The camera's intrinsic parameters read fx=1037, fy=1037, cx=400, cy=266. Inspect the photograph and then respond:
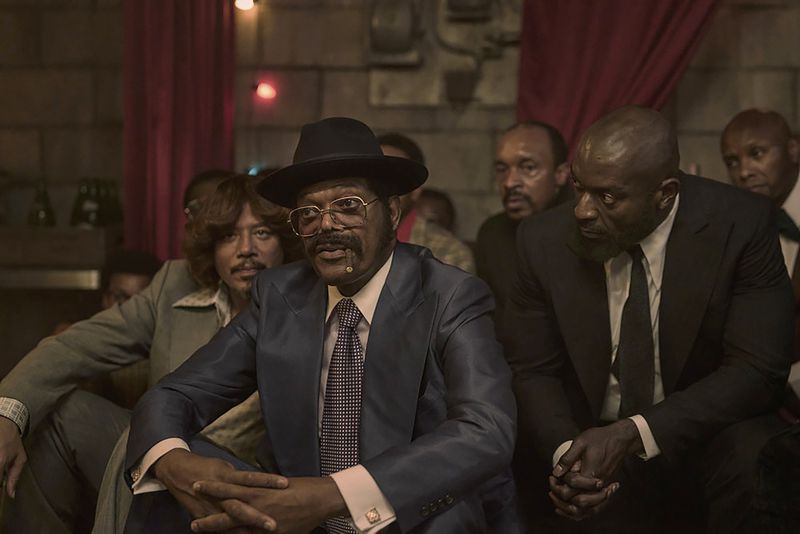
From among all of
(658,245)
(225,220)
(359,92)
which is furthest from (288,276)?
(359,92)

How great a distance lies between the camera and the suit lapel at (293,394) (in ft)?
7.64

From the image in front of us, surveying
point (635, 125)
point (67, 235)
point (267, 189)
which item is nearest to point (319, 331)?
point (267, 189)

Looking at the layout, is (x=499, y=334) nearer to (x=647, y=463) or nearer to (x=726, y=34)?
(x=647, y=463)

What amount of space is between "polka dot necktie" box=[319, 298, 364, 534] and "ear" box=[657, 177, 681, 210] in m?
0.86

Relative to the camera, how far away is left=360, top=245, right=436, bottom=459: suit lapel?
2268 millimetres

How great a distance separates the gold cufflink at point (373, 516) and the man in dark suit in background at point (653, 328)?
23.0 inches

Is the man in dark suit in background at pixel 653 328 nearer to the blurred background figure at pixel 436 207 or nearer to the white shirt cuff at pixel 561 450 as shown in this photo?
the white shirt cuff at pixel 561 450

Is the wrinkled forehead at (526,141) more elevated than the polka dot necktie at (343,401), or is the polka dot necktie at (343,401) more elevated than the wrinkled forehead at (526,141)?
the wrinkled forehead at (526,141)

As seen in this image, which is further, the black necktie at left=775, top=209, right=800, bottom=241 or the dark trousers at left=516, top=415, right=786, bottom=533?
the black necktie at left=775, top=209, right=800, bottom=241

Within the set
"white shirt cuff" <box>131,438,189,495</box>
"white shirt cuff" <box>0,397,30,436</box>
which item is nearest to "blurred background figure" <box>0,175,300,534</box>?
"white shirt cuff" <box>0,397,30,436</box>

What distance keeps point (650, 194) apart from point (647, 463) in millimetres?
702

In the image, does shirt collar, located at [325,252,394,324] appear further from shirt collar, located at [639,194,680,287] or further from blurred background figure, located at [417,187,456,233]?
blurred background figure, located at [417,187,456,233]

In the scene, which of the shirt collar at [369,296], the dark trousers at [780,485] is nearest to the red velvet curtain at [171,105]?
the shirt collar at [369,296]

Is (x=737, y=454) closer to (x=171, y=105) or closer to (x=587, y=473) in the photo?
(x=587, y=473)
